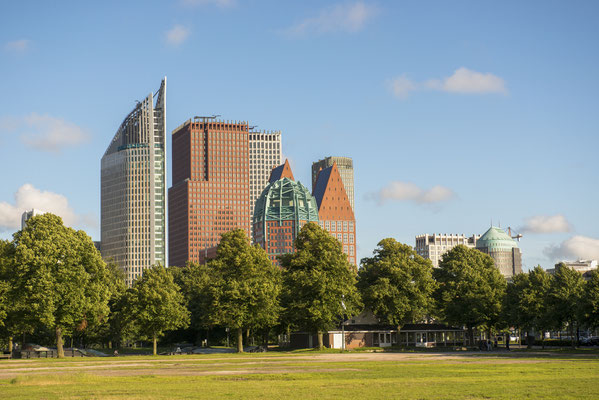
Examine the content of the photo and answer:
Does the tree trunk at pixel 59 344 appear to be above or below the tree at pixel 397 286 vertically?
below

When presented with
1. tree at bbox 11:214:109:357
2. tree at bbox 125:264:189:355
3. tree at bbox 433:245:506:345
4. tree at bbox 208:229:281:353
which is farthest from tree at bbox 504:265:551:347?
tree at bbox 11:214:109:357

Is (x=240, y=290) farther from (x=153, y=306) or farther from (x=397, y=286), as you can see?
(x=397, y=286)

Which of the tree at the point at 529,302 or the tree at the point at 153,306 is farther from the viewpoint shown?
the tree at the point at 153,306

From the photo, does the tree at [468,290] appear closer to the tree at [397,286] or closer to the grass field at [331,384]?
the tree at [397,286]

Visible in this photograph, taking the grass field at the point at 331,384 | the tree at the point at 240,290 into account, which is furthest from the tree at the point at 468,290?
the grass field at the point at 331,384

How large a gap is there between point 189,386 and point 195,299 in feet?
270

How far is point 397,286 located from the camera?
113 metres

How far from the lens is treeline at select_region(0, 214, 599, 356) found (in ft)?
281

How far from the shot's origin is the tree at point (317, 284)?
9900 centimetres

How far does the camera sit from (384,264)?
112 meters

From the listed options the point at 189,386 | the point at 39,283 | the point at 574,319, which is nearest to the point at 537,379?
the point at 189,386

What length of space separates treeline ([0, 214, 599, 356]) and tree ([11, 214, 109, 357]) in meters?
0.13

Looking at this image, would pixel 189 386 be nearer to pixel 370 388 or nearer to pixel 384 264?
pixel 370 388

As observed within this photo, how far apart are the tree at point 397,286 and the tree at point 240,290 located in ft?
53.8
